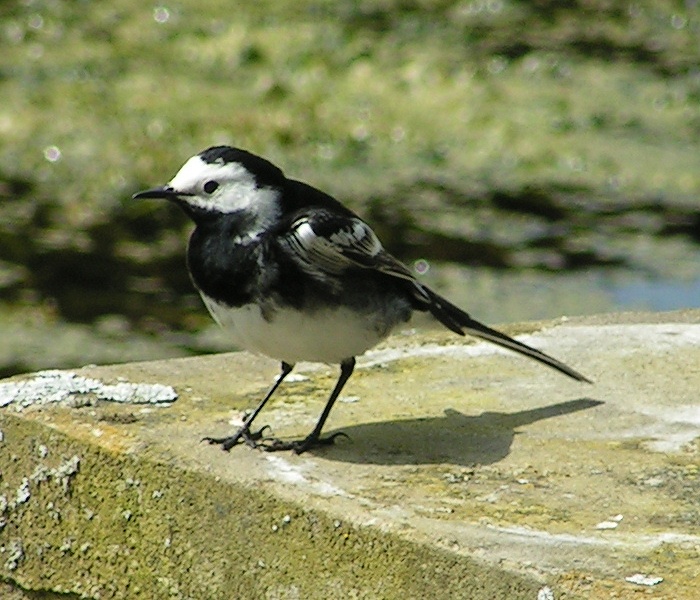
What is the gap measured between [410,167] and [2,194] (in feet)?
6.87

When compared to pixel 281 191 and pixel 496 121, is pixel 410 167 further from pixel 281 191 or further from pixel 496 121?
pixel 281 191

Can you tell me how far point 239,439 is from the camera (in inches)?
133

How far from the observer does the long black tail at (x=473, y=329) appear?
3666 mm

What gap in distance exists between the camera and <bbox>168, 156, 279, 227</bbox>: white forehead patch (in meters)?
3.39

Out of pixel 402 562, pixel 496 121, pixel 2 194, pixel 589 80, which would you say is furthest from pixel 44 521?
pixel 589 80

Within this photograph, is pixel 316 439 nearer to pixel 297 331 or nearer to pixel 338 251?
pixel 297 331

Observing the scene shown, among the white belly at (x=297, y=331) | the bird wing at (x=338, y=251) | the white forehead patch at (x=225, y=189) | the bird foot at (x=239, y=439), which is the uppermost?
the white forehead patch at (x=225, y=189)

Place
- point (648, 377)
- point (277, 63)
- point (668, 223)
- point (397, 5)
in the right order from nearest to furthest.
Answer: point (648, 377) → point (668, 223) → point (277, 63) → point (397, 5)

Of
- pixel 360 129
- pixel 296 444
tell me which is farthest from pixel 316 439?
pixel 360 129

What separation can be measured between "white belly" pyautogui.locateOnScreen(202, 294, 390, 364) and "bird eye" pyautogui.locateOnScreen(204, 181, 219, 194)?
8.5 inches

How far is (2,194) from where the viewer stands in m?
8.25

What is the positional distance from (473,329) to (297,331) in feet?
1.90

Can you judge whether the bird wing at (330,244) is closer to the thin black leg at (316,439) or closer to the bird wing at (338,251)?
the bird wing at (338,251)

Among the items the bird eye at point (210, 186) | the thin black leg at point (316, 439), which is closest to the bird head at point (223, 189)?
the bird eye at point (210, 186)
